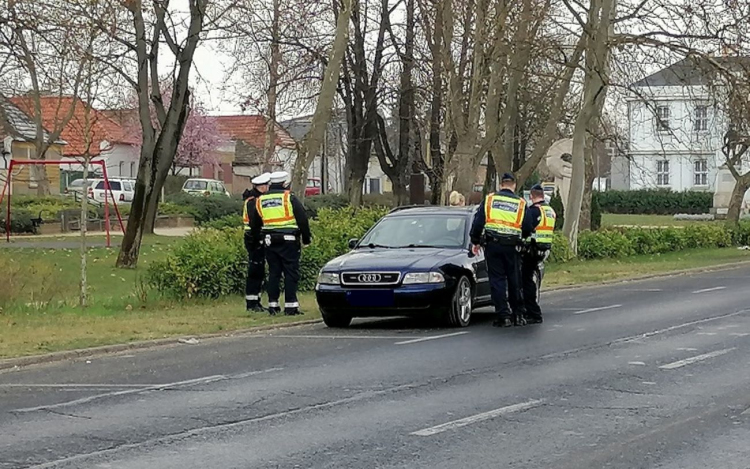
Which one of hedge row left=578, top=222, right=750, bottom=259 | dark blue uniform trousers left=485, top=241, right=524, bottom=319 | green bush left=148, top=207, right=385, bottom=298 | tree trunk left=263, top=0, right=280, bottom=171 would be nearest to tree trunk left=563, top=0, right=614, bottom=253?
hedge row left=578, top=222, right=750, bottom=259

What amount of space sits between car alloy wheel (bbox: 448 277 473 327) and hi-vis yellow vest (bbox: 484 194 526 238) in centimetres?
75

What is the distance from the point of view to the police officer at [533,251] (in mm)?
16078

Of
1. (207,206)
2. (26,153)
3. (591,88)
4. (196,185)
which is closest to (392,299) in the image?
(591,88)

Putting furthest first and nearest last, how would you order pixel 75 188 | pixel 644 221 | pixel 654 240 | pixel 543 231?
pixel 644 221, pixel 75 188, pixel 654 240, pixel 543 231

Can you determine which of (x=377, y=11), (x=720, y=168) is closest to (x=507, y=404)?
(x=377, y=11)

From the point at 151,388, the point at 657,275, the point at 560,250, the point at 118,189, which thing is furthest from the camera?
the point at 118,189

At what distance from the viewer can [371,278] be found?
49.3 ft

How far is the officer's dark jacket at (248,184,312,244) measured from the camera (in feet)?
53.9

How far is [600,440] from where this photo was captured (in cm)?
830

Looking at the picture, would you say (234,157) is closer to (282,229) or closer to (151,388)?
(282,229)

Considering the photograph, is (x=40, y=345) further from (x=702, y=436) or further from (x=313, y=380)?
(x=702, y=436)

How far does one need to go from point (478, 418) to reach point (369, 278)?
601 cm

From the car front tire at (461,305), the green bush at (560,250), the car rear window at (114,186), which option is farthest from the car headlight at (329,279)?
the car rear window at (114,186)

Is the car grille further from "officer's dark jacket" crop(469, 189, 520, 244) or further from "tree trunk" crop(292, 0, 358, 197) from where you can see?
"tree trunk" crop(292, 0, 358, 197)
